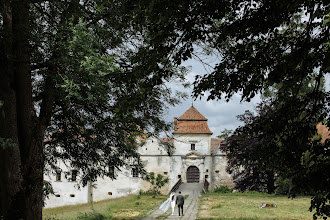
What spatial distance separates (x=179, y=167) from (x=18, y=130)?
34.2 m

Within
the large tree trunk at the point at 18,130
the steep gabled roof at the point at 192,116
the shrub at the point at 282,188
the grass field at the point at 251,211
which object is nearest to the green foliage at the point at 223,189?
the shrub at the point at 282,188

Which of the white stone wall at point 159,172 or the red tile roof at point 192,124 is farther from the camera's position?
the red tile roof at point 192,124

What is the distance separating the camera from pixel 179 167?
41969mm

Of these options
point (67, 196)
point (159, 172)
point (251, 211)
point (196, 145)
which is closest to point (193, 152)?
point (196, 145)

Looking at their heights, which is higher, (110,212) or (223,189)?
(110,212)

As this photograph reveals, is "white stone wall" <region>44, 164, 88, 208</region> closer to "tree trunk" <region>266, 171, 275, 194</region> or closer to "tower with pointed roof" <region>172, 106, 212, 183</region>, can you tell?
"tower with pointed roof" <region>172, 106, 212, 183</region>

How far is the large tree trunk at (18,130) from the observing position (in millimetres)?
7781

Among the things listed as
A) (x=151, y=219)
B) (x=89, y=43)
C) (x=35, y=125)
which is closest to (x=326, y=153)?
(x=89, y=43)

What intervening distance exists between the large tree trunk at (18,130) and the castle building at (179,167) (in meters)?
30.3

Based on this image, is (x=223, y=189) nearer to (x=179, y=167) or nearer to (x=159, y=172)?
(x=179, y=167)

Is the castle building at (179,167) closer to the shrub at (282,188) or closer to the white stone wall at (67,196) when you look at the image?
the white stone wall at (67,196)

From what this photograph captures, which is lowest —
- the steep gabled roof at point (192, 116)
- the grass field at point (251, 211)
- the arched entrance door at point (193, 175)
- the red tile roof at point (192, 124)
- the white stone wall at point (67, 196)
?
the white stone wall at point (67, 196)

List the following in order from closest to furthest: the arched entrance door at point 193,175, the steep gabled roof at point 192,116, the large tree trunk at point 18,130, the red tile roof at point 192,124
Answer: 1. the large tree trunk at point 18,130
2. the arched entrance door at point 193,175
3. the red tile roof at point 192,124
4. the steep gabled roof at point 192,116

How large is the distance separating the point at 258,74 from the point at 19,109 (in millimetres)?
5838
